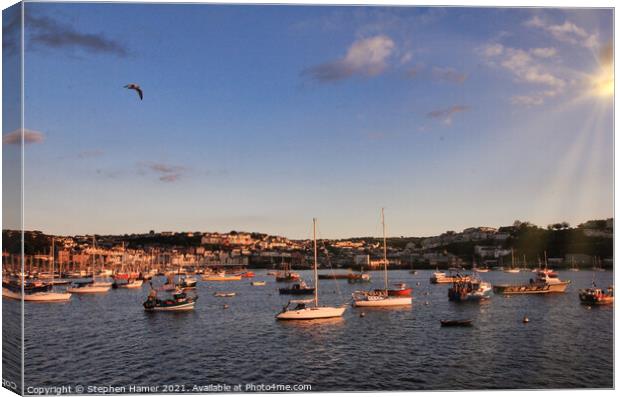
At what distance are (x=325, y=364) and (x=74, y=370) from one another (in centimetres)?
511

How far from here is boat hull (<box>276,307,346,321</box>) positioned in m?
21.4

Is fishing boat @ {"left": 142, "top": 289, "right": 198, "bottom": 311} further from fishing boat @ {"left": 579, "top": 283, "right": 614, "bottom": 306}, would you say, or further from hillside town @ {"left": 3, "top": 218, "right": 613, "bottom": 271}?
fishing boat @ {"left": 579, "top": 283, "right": 614, "bottom": 306}

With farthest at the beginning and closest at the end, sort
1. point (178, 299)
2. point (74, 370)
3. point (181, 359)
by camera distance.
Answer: point (178, 299) < point (181, 359) < point (74, 370)

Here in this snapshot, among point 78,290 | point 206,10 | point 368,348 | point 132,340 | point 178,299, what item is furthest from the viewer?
point 78,290

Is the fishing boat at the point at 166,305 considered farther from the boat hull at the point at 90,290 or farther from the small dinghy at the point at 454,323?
the boat hull at the point at 90,290

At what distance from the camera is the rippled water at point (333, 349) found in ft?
40.1

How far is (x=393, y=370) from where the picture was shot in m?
13.2

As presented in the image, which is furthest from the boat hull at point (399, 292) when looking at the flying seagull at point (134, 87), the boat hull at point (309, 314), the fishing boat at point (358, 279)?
the fishing boat at point (358, 279)

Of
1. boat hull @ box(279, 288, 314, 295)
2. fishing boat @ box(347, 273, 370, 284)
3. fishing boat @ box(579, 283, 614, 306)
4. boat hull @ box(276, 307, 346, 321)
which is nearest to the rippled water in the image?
boat hull @ box(276, 307, 346, 321)

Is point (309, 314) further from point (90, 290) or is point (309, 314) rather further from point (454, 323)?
point (90, 290)

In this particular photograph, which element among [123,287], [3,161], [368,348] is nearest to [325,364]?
[368,348]

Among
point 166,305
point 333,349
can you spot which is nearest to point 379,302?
point 166,305

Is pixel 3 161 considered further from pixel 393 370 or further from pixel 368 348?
pixel 368 348

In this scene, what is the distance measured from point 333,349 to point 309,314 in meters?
5.79
